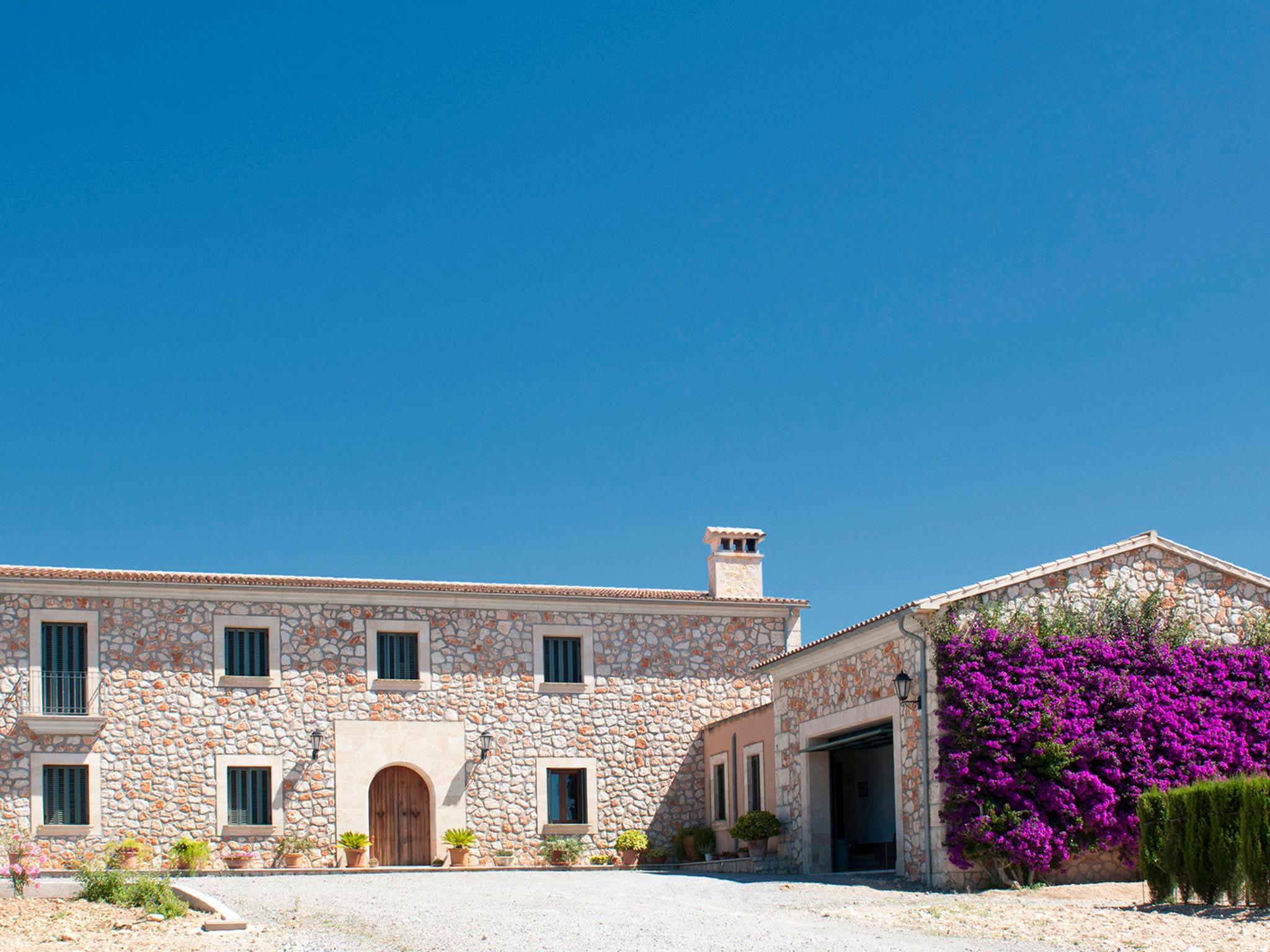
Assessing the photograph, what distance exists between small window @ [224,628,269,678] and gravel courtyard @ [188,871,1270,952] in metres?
6.67

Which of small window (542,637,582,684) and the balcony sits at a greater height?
small window (542,637,582,684)

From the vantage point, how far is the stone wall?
26453mm

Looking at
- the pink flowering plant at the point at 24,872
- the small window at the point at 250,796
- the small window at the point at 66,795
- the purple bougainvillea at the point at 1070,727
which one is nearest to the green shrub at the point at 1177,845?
the purple bougainvillea at the point at 1070,727

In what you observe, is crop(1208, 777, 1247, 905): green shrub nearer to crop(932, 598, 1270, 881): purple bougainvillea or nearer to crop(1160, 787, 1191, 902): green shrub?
crop(1160, 787, 1191, 902): green shrub

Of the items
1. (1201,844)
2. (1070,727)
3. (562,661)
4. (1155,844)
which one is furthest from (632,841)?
(1201,844)

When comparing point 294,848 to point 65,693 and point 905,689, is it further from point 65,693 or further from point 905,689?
point 905,689

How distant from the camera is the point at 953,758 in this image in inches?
791

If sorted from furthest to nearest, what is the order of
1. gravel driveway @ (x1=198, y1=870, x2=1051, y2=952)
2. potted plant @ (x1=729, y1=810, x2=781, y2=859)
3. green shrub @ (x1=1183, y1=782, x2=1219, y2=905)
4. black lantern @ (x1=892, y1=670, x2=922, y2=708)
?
potted plant @ (x1=729, y1=810, x2=781, y2=859) < black lantern @ (x1=892, y1=670, x2=922, y2=708) < green shrub @ (x1=1183, y1=782, x2=1219, y2=905) < gravel driveway @ (x1=198, y1=870, x2=1051, y2=952)

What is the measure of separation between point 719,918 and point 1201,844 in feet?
17.1

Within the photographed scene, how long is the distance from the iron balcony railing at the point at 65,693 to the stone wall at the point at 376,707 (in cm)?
21

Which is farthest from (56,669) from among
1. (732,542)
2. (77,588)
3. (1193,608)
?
(1193,608)

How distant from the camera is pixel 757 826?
25109mm

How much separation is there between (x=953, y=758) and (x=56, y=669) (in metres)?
15.7

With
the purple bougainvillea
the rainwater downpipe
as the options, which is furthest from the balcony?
the purple bougainvillea
